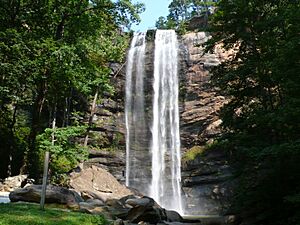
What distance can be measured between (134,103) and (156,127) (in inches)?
125

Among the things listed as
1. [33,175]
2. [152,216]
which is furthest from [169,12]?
[152,216]

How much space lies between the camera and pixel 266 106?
1349 cm

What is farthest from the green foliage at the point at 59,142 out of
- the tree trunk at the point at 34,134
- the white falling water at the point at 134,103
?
the white falling water at the point at 134,103

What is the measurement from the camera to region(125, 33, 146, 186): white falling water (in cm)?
2792

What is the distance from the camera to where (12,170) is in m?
21.9

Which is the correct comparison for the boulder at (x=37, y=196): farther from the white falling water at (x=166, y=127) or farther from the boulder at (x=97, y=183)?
the white falling water at (x=166, y=127)

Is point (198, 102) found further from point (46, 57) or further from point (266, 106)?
point (46, 57)

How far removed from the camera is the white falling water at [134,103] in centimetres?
2792

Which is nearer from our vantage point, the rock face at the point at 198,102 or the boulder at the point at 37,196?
the boulder at the point at 37,196

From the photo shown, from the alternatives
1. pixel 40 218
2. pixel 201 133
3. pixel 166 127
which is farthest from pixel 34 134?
pixel 201 133

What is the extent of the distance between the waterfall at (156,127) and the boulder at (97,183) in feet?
15.7

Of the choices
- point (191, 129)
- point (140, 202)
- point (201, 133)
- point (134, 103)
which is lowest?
point (140, 202)

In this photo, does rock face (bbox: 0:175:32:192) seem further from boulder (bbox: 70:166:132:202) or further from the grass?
the grass

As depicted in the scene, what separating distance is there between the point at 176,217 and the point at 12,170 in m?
11.3
